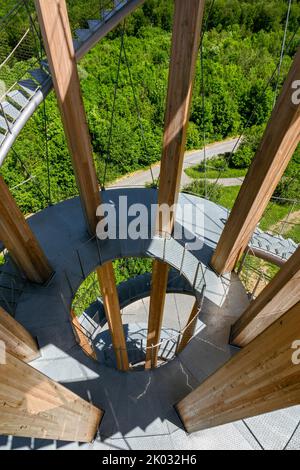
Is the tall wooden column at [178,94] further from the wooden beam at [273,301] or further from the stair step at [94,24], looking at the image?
the stair step at [94,24]

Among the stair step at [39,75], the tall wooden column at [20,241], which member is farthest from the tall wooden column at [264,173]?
the stair step at [39,75]

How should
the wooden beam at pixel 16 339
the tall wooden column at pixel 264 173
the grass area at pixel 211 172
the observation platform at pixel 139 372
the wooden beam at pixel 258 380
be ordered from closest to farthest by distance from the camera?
1. the wooden beam at pixel 258 380
2. the tall wooden column at pixel 264 173
3. the wooden beam at pixel 16 339
4. the observation platform at pixel 139 372
5. the grass area at pixel 211 172

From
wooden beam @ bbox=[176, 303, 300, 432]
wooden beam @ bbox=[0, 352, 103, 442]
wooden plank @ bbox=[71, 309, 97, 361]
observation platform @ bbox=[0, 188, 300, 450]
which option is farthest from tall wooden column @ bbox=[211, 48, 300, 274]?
wooden beam @ bbox=[0, 352, 103, 442]

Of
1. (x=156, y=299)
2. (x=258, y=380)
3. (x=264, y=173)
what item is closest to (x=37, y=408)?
(x=258, y=380)

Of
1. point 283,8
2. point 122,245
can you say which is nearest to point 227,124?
point 283,8

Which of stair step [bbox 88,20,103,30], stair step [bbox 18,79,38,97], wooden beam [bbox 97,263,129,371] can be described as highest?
stair step [bbox 88,20,103,30]

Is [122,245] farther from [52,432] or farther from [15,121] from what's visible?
[52,432]

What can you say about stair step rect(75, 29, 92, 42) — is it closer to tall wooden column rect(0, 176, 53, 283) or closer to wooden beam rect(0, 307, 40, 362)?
tall wooden column rect(0, 176, 53, 283)

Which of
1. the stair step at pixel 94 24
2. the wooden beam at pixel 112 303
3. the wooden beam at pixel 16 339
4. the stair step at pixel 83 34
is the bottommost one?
the wooden beam at pixel 16 339
